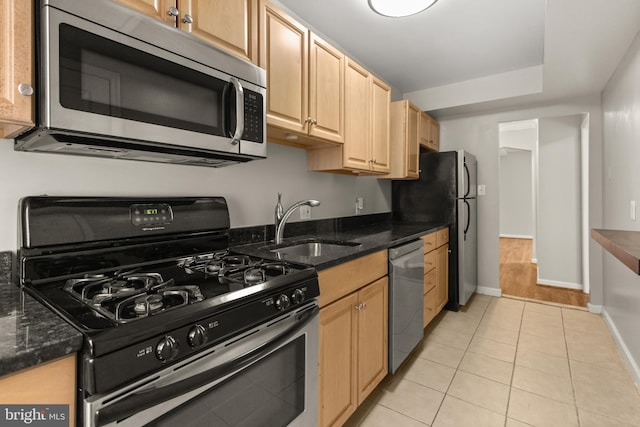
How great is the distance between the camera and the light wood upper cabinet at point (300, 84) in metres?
1.57

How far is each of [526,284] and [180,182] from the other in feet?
14.6

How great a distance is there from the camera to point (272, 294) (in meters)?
1.08

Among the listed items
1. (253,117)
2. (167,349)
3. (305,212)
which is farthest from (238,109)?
(305,212)

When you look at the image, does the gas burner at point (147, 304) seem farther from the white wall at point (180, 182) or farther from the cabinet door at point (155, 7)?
the cabinet door at point (155, 7)

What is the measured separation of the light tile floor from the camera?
1.73 meters

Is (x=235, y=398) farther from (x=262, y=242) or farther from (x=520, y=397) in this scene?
(x=520, y=397)

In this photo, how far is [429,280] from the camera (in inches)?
107

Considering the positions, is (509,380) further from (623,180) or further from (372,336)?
(623,180)

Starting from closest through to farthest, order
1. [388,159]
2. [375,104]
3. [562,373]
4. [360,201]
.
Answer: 1. [562,373]
2. [375,104]
3. [388,159]
4. [360,201]

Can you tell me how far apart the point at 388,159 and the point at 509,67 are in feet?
5.56

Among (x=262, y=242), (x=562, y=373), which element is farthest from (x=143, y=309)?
(x=562, y=373)

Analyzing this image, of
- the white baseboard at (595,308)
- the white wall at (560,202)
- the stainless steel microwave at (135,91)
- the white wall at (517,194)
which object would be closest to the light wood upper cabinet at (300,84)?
the stainless steel microwave at (135,91)

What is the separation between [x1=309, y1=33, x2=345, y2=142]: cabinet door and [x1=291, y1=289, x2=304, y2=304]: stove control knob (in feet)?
3.18

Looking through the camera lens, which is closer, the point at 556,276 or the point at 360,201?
the point at 360,201
